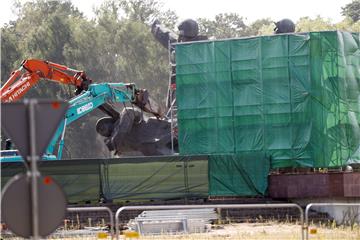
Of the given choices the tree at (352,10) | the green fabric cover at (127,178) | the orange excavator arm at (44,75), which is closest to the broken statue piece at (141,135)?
the orange excavator arm at (44,75)

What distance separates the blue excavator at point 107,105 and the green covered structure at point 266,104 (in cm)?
463

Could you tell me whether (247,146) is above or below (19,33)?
below

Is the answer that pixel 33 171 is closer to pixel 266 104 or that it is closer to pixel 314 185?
pixel 314 185

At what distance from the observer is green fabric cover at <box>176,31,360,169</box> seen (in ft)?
117

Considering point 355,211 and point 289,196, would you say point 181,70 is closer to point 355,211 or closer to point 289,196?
point 289,196

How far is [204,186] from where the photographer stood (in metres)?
34.1

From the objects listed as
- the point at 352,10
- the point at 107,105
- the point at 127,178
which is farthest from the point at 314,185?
the point at 352,10

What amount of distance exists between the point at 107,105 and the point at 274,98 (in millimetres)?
8699

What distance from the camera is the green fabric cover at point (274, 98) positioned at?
1400 inches

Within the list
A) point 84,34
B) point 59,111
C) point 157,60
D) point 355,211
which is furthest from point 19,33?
point 59,111

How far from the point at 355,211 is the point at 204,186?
6502 millimetres

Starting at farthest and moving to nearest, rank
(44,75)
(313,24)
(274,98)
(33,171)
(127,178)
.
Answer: (313,24) < (44,75) < (274,98) < (127,178) < (33,171)

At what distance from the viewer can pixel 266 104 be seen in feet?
119

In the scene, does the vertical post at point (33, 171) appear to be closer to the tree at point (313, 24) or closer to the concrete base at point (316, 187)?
the concrete base at point (316, 187)
